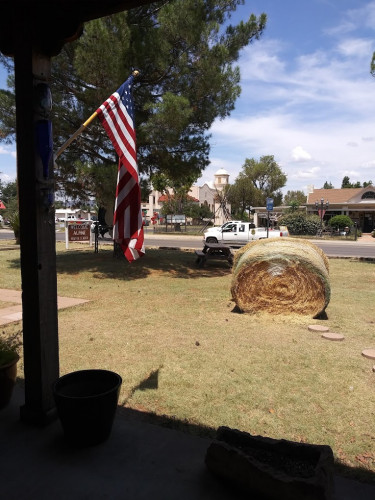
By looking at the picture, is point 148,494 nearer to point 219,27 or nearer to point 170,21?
point 170,21

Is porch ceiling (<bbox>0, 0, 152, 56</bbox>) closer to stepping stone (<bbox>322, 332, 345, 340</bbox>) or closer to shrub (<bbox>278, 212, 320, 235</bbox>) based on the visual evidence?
stepping stone (<bbox>322, 332, 345, 340</bbox>)

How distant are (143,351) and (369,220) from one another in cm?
4333

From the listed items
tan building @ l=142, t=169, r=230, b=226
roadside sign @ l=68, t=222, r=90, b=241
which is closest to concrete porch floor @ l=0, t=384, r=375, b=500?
roadside sign @ l=68, t=222, r=90, b=241

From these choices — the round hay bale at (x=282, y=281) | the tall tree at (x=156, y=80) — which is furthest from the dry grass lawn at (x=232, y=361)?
the tall tree at (x=156, y=80)

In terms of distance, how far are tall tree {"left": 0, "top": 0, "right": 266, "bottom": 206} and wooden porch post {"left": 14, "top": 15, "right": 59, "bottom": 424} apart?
7.92 m

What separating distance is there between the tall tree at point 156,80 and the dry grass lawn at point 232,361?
5056mm

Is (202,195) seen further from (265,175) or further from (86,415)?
(86,415)

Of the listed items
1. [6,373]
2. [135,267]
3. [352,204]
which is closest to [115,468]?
[6,373]

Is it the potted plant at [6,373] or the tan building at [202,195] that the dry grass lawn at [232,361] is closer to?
the potted plant at [6,373]

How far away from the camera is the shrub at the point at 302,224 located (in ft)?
115

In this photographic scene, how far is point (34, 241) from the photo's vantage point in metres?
3.01

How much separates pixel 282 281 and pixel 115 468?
4.92 metres

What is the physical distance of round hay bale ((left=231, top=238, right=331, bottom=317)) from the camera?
6746 millimetres

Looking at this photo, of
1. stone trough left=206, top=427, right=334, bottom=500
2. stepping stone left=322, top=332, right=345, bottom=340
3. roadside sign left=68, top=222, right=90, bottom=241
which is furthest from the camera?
roadside sign left=68, top=222, right=90, bottom=241
